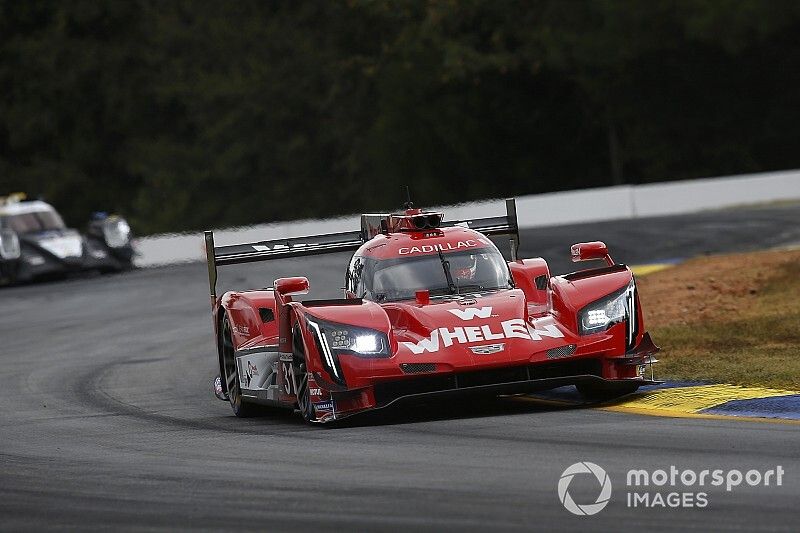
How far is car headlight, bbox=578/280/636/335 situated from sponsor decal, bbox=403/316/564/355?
0.82 ft

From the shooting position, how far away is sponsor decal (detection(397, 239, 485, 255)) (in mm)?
12548

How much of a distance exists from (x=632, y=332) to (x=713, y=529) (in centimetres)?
474

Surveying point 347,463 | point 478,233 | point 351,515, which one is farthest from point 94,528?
point 478,233

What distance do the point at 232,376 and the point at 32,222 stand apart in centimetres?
2370

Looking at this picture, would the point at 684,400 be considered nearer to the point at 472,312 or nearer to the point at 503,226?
the point at 472,312

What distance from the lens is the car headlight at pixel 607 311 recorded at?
37.4 ft

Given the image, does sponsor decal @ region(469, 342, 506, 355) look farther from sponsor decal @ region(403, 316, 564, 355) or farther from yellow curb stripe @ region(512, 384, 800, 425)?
yellow curb stripe @ region(512, 384, 800, 425)

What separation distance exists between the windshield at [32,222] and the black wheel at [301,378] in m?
24.9

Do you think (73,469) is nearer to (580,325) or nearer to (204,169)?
(580,325)

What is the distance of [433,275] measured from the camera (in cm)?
1234

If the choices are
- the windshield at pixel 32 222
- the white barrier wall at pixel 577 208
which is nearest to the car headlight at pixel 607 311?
the windshield at pixel 32 222

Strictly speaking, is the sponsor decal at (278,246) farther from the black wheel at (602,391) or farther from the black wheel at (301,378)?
the black wheel at (602,391)

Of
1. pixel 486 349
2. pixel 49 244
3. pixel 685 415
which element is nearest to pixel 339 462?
pixel 486 349

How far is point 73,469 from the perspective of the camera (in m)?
9.86
